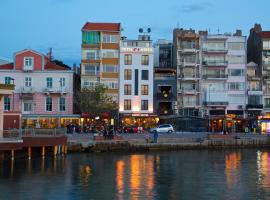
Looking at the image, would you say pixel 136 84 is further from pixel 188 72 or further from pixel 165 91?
pixel 188 72

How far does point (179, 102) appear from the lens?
100875 mm

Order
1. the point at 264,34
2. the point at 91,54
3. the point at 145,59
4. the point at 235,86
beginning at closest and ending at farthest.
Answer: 1. the point at 91,54
2. the point at 145,59
3. the point at 235,86
4. the point at 264,34

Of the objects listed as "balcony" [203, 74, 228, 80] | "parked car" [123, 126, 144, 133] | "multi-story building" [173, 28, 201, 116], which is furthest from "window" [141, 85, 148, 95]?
"balcony" [203, 74, 228, 80]

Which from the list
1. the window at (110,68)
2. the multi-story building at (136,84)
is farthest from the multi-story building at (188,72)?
the window at (110,68)

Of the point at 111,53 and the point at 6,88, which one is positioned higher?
the point at 111,53

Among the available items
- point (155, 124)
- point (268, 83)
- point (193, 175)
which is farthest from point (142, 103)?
point (193, 175)

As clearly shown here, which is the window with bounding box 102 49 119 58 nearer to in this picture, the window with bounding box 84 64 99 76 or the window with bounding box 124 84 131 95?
the window with bounding box 84 64 99 76

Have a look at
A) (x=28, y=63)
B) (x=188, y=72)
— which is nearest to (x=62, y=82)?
(x=28, y=63)

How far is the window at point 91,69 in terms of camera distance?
95188mm

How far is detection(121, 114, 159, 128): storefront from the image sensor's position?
9575 cm

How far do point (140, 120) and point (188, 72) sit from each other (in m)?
13.0

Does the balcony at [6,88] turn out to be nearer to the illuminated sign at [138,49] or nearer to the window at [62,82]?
the window at [62,82]

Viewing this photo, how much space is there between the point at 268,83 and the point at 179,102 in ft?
52.6

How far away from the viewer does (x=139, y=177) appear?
4550 cm
